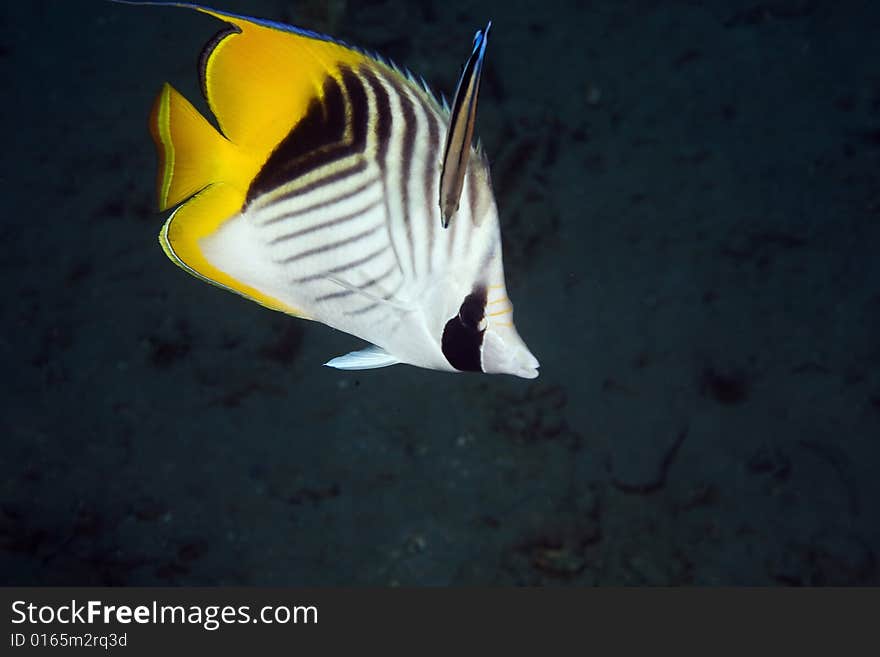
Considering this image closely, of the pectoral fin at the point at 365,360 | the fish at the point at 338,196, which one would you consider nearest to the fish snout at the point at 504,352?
the fish at the point at 338,196

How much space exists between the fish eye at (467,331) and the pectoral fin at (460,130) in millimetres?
131

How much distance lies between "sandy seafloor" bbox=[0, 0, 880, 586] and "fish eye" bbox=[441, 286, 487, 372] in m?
1.72

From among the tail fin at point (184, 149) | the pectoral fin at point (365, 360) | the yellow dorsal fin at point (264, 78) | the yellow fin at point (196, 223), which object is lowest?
the pectoral fin at point (365, 360)

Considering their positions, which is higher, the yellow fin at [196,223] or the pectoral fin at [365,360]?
the yellow fin at [196,223]

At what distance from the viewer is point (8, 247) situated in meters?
2.76

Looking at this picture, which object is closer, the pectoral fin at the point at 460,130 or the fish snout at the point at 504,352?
the pectoral fin at the point at 460,130

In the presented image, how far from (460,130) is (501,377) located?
2.08m

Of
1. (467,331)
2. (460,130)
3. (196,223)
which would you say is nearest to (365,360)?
(467,331)

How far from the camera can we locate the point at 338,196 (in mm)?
975

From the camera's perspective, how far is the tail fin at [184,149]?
95 centimetres

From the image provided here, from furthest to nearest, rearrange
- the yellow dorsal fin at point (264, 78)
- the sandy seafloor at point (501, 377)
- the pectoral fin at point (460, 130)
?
the sandy seafloor at point (501, 377), the yellow dorsal fin at point (264, 78), the pectoral fin at point (460, 130)

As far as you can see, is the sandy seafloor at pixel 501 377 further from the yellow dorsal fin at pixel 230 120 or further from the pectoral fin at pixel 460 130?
the pectoral fin at pixel 460 130

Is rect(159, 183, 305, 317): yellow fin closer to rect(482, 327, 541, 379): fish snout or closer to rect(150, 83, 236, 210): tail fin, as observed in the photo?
rect(150, 83, 236, 210): tail fin

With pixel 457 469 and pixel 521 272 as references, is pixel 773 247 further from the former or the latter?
pixel 457 469
